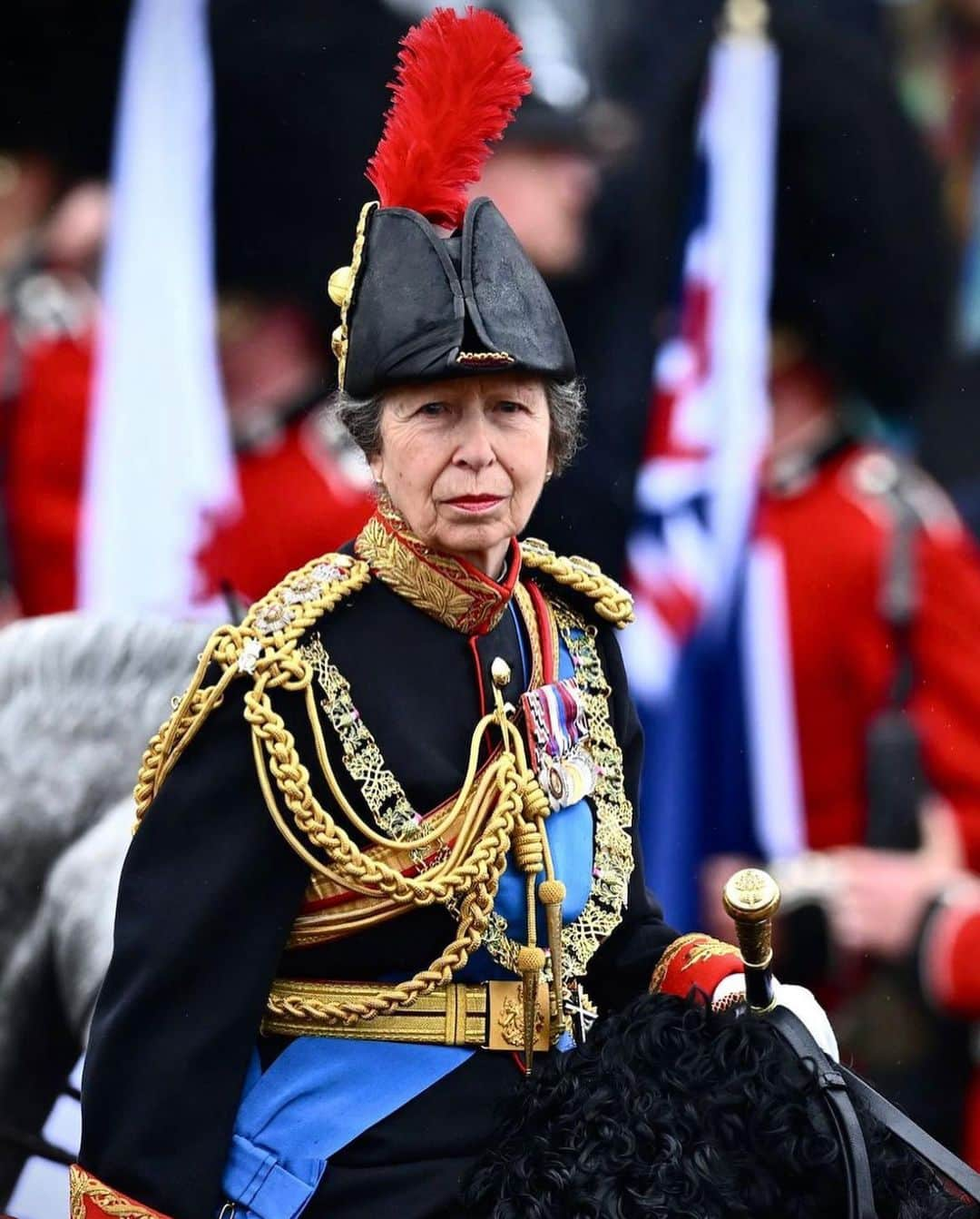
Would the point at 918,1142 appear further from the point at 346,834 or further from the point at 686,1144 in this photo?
the point at 346,834

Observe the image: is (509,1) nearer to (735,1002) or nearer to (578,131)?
(578,131)

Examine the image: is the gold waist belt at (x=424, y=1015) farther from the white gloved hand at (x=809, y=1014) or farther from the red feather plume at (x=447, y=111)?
the red feather plume at (x=447, y=111)

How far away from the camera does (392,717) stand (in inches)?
102

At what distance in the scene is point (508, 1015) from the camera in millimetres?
2623

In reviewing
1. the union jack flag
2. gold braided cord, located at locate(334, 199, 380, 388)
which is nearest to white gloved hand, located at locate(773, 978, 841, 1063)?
gold braided cord, located at locate(334, 199, 380, 388)

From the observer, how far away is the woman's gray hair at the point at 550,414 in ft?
8.54

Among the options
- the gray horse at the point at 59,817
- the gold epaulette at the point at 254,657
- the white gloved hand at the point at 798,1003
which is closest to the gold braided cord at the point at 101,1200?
the gold epaulette at the point at 254,657

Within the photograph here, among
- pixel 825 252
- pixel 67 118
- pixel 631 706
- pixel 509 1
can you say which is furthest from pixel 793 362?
pixel 631 706

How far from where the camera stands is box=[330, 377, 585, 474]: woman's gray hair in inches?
103

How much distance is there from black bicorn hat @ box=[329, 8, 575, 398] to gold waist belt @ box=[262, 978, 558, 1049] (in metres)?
0.72

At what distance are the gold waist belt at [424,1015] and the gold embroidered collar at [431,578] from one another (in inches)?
17.7

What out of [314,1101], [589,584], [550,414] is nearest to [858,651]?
[589,584]

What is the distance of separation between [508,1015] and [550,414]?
2.43ft

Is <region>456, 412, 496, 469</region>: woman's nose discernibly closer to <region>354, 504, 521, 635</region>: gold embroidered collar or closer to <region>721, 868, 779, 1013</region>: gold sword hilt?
<region>354, 504, 521, 635</region>: gold embroidered collar
